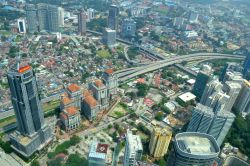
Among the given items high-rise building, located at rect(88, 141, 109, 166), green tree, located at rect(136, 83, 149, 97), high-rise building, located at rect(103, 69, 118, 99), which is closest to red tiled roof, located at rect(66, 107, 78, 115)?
high-rise building, located at rect(103, 69, 118, 99)

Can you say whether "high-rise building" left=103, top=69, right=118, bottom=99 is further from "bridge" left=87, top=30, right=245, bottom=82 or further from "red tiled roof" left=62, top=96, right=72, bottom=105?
"bridge" left=87, top=30, right=245, bottom=82

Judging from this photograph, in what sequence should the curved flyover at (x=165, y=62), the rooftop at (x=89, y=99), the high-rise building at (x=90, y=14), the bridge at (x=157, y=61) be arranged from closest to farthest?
1. the rooftop at (x=89, y=99)
2. the curved flyover at (x=165, y=62)
3. the bridge at (x=157, y=61)
4. the high-rise building at (x=90, y=14)

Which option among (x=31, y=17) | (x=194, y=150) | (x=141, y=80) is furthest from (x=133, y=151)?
(x=31, y=17)

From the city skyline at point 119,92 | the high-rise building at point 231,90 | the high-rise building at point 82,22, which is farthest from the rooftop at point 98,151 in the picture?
the high-rise building at point 82,22

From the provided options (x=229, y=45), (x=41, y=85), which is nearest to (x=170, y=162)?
(x=41, y=85)

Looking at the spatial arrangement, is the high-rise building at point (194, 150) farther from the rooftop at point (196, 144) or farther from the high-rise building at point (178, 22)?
the high-rise building at point (178, 22)

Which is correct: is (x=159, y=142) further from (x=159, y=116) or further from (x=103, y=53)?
(x=103, y=53)

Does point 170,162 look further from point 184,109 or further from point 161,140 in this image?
point 184,109

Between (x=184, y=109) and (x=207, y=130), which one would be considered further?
(x=184, y=109)
